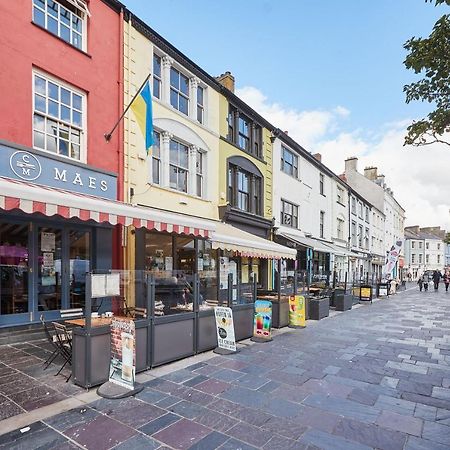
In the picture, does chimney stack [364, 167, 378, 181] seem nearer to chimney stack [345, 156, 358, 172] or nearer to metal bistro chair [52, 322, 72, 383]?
chimney stack [345, 156, 358, 172]

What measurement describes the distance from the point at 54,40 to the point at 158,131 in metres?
3.92

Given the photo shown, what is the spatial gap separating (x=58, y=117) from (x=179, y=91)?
5132 millimetres

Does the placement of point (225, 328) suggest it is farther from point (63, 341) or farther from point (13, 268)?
point (13, 268)

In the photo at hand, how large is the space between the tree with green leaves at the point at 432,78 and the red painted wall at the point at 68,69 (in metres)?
7.61

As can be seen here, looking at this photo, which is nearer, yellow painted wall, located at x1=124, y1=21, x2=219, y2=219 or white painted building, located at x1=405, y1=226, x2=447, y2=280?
yellow painted wall, located at x1=124, y1=21, x2=219, y2=219

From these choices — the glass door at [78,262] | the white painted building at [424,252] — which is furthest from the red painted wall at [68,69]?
the white painted building at [424,252]

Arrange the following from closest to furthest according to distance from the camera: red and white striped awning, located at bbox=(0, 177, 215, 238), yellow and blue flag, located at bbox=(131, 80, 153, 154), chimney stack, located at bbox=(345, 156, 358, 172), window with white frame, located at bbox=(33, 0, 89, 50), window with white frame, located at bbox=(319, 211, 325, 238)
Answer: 1. red and white striped awning, located at bbox=(0, 177, 215, 238)
2. window with white frame, located at bbox=(33, 0, 89, 50)
3. yellow and blue flag, located at bbox=(131, 80, 153, 154)
4. window with white frame, located at bbox=(319, 211, 325, 238)
5. chimney stack, located at bbox=(345, 156, 358, 172)

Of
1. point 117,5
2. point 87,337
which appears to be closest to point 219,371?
point 87,337

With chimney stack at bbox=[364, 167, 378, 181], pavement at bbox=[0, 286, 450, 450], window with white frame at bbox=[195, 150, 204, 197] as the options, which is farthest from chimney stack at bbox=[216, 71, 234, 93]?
chimney stack at bbox=[364, 167, 378, 181]

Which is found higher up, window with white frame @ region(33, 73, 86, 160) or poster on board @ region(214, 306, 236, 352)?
window with white frame @ region(33, 73, 86, 160)

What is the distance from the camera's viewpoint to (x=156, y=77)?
37.9ft

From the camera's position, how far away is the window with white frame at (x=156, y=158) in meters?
11.5

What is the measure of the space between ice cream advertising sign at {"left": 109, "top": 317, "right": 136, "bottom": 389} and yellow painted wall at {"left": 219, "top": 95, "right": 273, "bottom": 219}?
31.5ft

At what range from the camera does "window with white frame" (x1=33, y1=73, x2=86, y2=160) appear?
27.2ft
